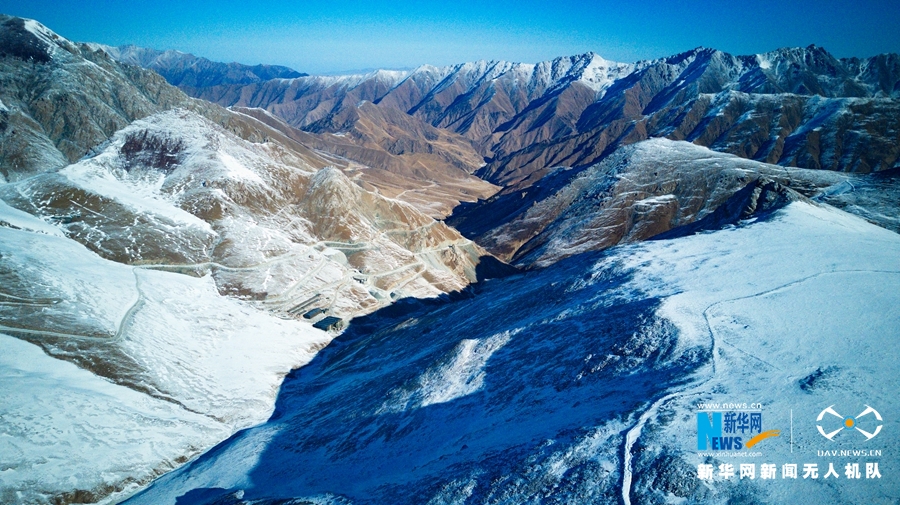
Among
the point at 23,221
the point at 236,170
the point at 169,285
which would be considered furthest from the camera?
the point at 236,170

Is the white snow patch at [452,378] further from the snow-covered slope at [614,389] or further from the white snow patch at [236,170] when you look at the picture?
the white snow patch at [236,170]

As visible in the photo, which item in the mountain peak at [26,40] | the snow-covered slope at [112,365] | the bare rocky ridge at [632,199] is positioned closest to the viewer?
the snow-covered slope at [112,365]

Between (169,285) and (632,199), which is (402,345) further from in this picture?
(632,199)

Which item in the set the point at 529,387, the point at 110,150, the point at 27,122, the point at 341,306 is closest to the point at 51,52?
the point at 27,122

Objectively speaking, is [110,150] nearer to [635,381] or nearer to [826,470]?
→ [635,381]

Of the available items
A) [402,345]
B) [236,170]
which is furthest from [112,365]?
[236,170]

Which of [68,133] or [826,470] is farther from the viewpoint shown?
[68,133]

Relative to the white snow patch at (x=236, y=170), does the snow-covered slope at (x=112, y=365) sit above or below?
below

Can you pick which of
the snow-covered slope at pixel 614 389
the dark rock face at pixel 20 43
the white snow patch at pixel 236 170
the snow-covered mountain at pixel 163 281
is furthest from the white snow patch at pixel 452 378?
the dark rock face at pixel 20 43

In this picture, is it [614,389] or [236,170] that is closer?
[614,389]
